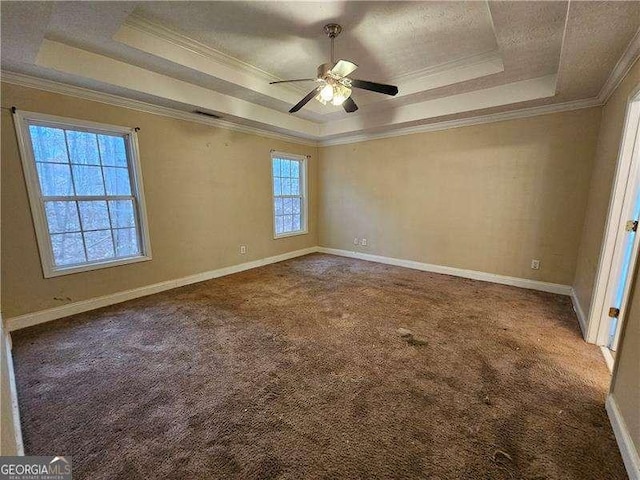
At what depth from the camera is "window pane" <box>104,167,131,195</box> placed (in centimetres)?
305

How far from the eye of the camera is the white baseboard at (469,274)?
3463mm

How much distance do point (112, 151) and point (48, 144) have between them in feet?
1.72

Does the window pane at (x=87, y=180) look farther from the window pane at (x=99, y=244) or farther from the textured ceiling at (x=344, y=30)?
the textured ceiling at (x=344, y=30)

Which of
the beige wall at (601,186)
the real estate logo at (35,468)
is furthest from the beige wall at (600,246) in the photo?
the real estate logo at (35,468)

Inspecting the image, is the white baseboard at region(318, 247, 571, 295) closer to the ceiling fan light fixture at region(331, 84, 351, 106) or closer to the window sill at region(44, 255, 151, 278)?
the ceiling fan light fixture at region(331, 84, 351, 106)

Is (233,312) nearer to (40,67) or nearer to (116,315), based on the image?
(116,315)

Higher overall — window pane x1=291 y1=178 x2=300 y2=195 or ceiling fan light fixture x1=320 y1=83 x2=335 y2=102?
ceiling fan light fixture x1=320 y1=83 x2=335 y2=102

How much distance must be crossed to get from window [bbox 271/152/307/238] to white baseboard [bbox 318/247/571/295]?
3.54 feet

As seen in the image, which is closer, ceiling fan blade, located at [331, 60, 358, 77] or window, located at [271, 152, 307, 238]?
ceiling fan blade, located at [331, 60, 358, 77]

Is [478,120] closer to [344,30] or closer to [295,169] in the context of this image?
[344,30]

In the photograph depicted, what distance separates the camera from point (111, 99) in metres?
2.92

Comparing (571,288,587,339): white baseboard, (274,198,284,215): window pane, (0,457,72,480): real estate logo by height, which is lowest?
(571,288,587,339): white baseboard

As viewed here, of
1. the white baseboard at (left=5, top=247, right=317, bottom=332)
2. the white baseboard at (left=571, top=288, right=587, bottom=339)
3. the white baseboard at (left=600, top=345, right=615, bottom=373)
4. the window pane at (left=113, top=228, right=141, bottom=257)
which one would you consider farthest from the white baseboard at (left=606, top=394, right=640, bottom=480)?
the window pane at (left=113, top=228, right=141, bottom=257)

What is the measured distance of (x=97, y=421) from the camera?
4.99ft
